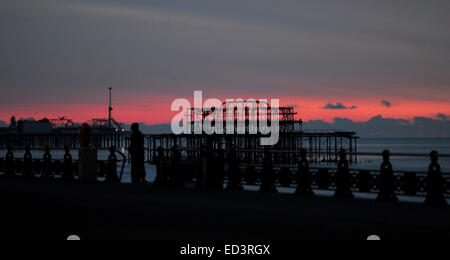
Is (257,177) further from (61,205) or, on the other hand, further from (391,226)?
(391,226)

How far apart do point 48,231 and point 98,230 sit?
831 millimetres

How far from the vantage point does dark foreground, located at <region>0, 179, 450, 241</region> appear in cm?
1031

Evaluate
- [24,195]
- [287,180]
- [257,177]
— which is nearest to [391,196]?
[287,180]

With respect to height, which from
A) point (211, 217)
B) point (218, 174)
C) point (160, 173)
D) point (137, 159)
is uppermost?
point (137, 159)

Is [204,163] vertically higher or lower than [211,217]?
higher

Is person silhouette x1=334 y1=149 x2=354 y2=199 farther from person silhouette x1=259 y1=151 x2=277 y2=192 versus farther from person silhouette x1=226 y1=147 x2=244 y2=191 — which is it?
person silhouette x1=226 y1=147 x2=244 y2=191

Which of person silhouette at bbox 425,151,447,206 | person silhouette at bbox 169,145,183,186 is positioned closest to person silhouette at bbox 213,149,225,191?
person silhouette at bbox 169,145,183,186

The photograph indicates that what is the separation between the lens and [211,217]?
1243 centimetres

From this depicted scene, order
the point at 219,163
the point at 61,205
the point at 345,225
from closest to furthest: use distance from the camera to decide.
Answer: the point at 345,225 → the point at 61,205 → the point at 219,163

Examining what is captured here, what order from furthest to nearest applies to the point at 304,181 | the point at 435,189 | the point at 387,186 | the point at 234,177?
1. the point at 234,177
2. the point at 304,181
3. the point at 387,186
4. the point at 435,189

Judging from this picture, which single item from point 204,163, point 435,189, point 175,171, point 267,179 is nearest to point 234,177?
point 204,163

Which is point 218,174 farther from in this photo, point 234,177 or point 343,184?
point 343,184

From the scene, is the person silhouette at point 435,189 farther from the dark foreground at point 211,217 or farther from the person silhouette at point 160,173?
the person silhouette at point 160,173
